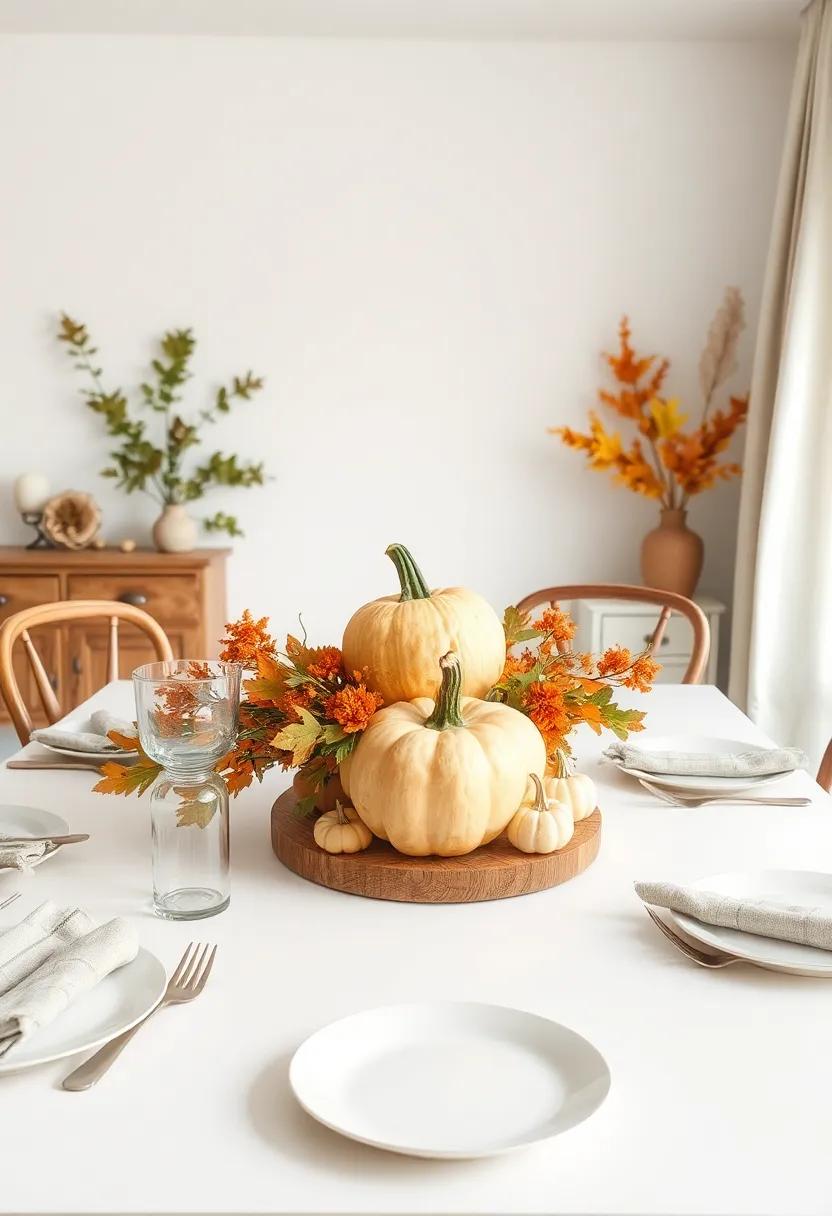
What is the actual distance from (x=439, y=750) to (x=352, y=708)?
0.10m

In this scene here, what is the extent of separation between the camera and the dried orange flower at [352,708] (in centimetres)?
119

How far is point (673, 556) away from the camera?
3.91 m

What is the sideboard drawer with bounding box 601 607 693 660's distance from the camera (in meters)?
3.79

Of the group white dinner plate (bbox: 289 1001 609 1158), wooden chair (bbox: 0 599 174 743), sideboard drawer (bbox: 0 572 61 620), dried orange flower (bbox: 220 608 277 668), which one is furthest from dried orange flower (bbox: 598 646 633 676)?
sideboard drawer (bbox: 0 572 61 620)

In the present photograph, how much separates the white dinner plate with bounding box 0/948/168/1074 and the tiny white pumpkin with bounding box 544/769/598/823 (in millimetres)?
500

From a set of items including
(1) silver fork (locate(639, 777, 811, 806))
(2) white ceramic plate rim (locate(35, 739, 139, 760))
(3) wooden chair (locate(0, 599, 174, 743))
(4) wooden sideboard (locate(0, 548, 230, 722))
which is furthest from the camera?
(4) wooden sideboard (locate(0, 548, 230, 722))

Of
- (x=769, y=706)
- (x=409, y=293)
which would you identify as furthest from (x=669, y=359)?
(x=769, y=706)

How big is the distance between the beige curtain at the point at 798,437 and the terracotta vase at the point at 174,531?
6.01 ft

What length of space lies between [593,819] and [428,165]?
317 centimetres

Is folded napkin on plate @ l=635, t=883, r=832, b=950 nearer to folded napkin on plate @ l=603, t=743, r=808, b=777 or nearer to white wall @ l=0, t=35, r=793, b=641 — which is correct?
folded napkin on plate @ l=603, t=743, r=808, b=777

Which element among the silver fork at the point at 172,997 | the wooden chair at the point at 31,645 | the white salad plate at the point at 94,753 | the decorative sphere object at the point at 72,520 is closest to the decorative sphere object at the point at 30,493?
the decorative sphere object at the point at 72,520

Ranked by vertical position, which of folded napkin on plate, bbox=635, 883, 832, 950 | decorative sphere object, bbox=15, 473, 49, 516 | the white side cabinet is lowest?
the white side cabinet

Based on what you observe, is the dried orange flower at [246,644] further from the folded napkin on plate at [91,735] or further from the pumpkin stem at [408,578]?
the folded napkin on plate at [91,735]

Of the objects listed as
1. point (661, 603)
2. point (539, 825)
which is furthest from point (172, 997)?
point (661, 603)
